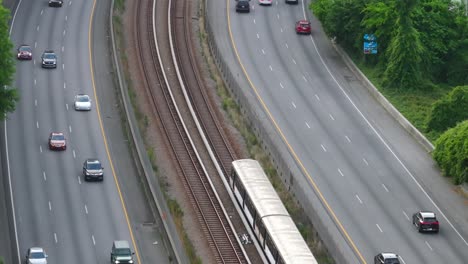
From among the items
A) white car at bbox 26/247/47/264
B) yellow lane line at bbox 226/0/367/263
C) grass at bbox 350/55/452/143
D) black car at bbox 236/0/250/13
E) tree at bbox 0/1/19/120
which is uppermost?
tree at bbox 0/1/19/120

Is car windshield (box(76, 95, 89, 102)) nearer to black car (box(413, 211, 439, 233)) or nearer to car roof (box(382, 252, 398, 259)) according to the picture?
black car (box(413, 211, 439, 233))

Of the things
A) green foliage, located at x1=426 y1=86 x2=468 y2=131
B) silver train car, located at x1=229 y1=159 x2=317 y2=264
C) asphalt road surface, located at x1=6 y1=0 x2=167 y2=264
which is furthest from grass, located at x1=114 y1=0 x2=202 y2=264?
green foliage, located at x1=426 y1=86 x2=468 y2=131

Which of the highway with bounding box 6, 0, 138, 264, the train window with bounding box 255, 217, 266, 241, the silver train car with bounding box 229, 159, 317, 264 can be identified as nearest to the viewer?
the silver train car with bounding box 229, 159, 317, 264

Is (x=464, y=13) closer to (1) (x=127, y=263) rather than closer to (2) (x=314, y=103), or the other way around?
(2) (x=314, y=103)

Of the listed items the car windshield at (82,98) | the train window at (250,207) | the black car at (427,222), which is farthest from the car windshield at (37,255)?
the car windshield at (82,98)

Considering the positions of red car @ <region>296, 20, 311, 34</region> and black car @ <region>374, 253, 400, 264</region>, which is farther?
red car @ <region>296, 20, 311, 34</region>

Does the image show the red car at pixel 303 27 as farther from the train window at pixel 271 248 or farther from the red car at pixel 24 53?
the train window at pixel 271 248
